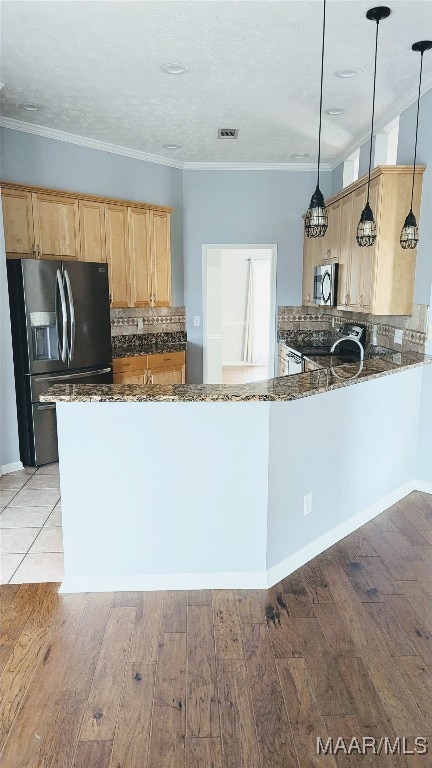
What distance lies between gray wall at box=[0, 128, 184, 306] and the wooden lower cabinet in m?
0.78

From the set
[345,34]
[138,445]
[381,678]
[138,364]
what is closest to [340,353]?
[138,364]

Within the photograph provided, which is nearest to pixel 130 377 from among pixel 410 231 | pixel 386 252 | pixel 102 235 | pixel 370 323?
pixel 102 235

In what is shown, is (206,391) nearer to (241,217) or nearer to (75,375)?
(75,375)

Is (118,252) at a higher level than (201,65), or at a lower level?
lower

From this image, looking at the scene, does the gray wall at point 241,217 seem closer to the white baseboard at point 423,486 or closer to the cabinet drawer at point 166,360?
the cabinet drawer at point 166,360

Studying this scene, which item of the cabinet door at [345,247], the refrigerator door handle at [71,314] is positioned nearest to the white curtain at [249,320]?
the cabinet door at [345,247]

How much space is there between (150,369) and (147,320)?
2.21 ft

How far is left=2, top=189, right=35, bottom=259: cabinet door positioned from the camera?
4.30 metres

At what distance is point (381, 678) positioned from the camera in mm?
2074

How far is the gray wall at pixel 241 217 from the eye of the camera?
6000 millimetres

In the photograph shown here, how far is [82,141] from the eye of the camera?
498 cm

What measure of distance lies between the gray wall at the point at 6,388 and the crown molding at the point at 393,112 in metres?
3.16

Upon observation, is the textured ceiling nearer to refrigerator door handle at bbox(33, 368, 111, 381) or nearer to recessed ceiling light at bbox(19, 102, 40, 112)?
recessed ceiling light at bbox(19, 102, 40, 112)
